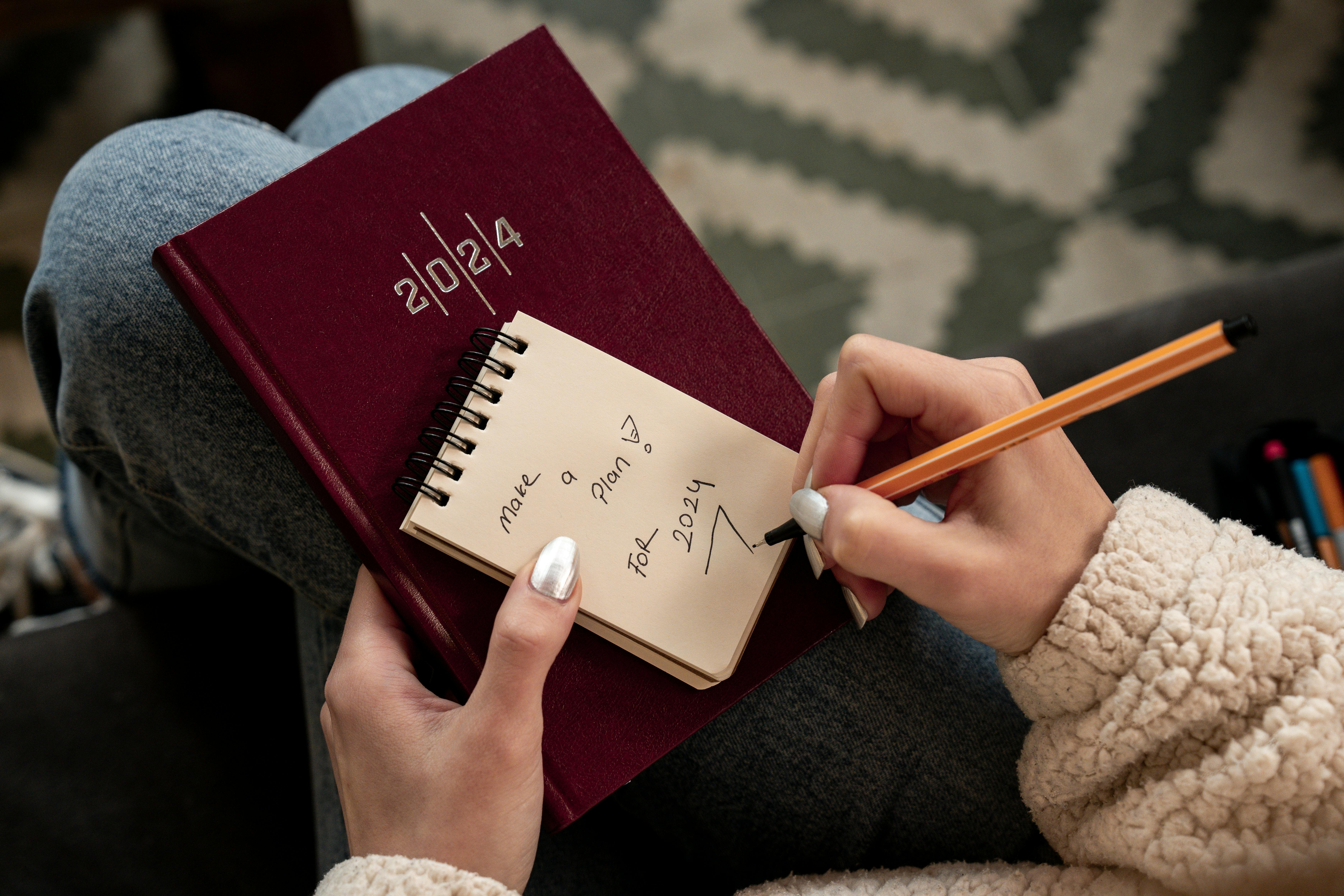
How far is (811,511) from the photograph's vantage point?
47cm

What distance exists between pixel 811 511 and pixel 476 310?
24 cm

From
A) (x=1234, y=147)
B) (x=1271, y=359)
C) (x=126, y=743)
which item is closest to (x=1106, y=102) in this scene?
(x=1234, y=147)

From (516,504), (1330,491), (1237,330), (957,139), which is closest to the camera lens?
(1237,330)

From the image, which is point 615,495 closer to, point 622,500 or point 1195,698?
point 622,500

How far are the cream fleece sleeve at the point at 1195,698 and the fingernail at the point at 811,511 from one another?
0.47ft

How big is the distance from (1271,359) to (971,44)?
0.78m

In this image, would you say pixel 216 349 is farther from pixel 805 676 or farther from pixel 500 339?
pixel 805 676

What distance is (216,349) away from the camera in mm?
492

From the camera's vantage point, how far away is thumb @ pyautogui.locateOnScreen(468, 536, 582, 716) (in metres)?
0.44

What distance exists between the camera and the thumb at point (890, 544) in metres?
0.44

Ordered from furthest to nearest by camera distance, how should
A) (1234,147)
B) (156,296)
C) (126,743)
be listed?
(1234,147) → (126,743) → (156,296)

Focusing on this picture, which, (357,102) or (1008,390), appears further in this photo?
(357,102)

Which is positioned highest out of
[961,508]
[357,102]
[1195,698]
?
[357,102]

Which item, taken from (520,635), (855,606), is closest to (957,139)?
(855,606)
